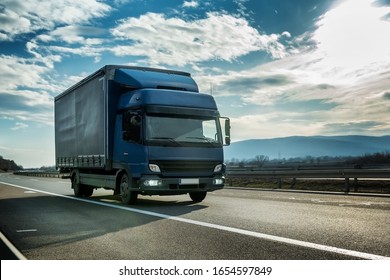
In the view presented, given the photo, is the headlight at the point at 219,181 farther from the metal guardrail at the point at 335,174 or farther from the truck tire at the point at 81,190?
the metal guardrail at the point at 335,174

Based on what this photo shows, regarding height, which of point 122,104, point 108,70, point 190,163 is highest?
point 108,70

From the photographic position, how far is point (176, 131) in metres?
11.9

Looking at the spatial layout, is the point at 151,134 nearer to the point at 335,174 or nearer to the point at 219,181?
the point at 219,181

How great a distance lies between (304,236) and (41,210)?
315 inches

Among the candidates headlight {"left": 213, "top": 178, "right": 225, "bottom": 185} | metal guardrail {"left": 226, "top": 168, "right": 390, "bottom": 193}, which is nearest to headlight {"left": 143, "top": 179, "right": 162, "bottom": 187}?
headlight {"left": 213, "top": 178, "right": 225, "bottom": 185}

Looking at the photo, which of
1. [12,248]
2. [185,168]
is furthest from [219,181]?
[12,248]

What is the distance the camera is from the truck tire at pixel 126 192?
40.4ft

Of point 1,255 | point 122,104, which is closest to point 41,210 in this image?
point 122,104

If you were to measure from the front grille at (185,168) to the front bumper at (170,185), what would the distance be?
13 cm

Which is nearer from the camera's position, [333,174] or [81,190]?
[81,190]

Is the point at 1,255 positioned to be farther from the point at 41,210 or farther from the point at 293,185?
the point at 293,185

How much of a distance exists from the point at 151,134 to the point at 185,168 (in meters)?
1.27
